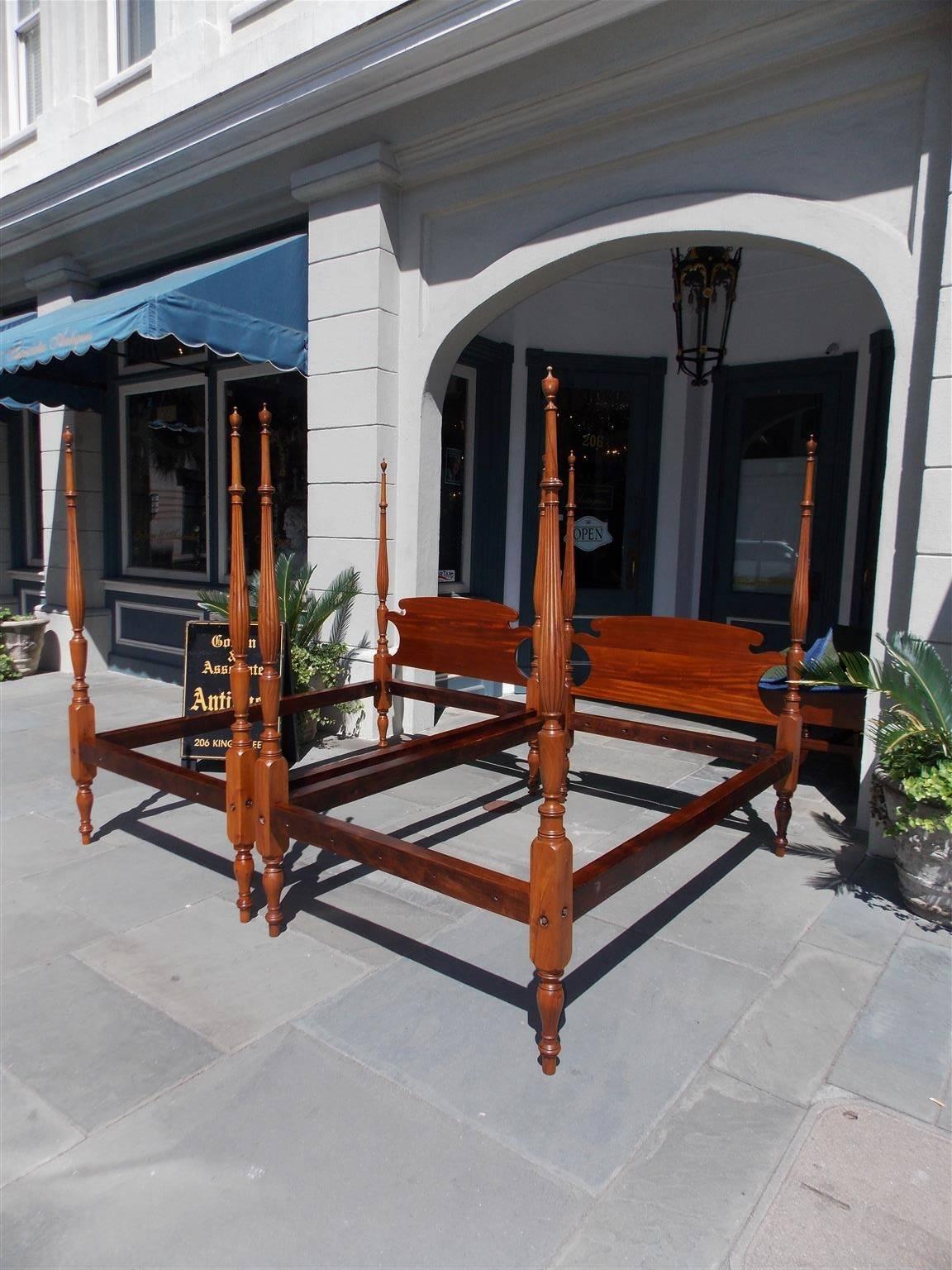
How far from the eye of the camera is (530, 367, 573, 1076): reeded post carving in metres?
2.29

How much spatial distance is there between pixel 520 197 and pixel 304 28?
6.77 feet

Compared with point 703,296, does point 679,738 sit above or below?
below

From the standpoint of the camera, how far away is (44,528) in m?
8.84

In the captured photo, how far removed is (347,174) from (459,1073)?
5559 millimetres

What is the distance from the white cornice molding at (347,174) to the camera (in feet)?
18.2

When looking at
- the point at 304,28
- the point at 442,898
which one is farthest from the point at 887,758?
the point at 304,28

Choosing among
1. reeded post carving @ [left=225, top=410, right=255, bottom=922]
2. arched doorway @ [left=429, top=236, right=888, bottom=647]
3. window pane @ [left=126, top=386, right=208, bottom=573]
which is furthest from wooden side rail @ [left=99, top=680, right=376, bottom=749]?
window pane @ [left=126, top=386, right=208, bottom=573]

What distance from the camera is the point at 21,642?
331 inches

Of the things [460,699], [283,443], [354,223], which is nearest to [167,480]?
[283,443]

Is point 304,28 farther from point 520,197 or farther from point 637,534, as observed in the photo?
point 637,534

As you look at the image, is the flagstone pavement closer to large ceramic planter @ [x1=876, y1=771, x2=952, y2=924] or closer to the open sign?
large ceramic planter @ [x1=876, y1=771, x2=952, y2=924]

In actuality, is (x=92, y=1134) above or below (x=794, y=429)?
below

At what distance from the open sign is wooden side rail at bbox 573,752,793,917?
4287 mm

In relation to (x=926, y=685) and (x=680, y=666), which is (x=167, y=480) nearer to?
(x=680, y=666)
